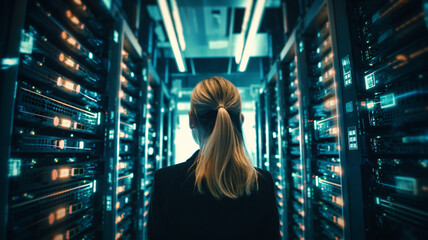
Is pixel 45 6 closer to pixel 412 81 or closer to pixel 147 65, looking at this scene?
pixel 147 65

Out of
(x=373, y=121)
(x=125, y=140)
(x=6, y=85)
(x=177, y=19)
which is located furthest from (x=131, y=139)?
(x=373, y=121)

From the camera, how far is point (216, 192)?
42.6 inches

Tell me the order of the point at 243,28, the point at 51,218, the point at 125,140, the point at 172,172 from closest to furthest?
1. the point at 172,172
2. the point at 51,218
3. the point at 125,140
4. the point at 243,28

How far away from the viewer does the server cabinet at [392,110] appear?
1.04 metres

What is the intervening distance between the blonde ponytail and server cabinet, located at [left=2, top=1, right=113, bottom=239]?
2.86 feet

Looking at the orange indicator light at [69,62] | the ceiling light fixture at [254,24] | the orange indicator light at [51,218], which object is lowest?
the orange indicator light at [51,218]

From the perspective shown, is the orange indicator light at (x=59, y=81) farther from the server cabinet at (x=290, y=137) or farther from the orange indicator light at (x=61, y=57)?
the server cabinet at (x=290, y=137)

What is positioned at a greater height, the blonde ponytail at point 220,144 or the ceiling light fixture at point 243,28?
the ceiling light fixture at point 243,28

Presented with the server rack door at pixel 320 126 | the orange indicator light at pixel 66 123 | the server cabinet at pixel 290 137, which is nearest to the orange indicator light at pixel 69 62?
the orange indicator light at pixel 66 123

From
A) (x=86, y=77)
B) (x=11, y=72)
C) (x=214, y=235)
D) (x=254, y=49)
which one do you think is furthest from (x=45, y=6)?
(x=254, y=49)

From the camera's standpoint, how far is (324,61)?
214 centimetres

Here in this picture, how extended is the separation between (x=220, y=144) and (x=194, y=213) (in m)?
0.35

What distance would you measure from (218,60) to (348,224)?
611cm

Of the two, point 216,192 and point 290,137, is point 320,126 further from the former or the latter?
point 216,192
